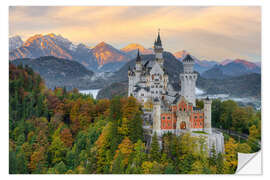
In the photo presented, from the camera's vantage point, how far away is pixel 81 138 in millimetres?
14781

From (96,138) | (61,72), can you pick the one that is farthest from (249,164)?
(61,72)

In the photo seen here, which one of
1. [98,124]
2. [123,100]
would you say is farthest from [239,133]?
[98,124]

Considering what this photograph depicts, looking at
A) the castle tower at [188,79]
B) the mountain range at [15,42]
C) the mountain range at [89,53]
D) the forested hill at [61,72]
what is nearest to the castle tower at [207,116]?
the castle tower at [188,79]

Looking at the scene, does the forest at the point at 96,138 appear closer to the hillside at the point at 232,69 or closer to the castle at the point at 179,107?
the castle at the point at 179,107

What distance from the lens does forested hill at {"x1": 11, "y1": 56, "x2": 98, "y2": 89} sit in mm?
16047

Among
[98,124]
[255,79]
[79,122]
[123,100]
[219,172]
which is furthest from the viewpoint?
[79,122]

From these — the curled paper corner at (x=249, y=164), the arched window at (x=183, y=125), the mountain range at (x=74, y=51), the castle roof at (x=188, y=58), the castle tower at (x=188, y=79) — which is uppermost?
the mountain range at (x=74, y=51)

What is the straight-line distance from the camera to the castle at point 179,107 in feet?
43.9

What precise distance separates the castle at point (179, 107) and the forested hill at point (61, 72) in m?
4.39

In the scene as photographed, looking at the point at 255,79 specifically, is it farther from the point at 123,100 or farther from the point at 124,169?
the point at 124,169

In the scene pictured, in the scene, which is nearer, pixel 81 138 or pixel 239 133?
pixel 81 138

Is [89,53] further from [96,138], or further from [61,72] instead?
[96,138]

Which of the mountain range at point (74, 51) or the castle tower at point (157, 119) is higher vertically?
the mountain range at point (74, 51)
